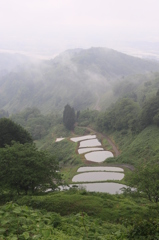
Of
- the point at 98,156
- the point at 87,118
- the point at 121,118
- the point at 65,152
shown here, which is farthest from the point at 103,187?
the point at 87,118

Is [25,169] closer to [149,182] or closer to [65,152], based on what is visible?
[149,182]

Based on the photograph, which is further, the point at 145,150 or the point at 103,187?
the point at 145,150

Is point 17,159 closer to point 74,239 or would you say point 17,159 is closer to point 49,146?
point 74,239

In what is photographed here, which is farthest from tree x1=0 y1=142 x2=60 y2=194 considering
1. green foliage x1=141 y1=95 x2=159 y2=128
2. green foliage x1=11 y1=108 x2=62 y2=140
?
green foliage x1=11 y1=108 x2=62 y2=140

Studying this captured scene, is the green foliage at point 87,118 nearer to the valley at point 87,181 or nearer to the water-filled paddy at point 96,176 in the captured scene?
the valley at point 87,181

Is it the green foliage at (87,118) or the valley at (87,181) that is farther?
the green foliage at (87,118)

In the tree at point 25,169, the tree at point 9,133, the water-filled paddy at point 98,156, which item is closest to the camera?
the tree at point 25,169

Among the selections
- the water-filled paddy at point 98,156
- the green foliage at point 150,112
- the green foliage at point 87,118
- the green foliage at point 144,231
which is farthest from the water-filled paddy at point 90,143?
the green foliage at point 144,231
